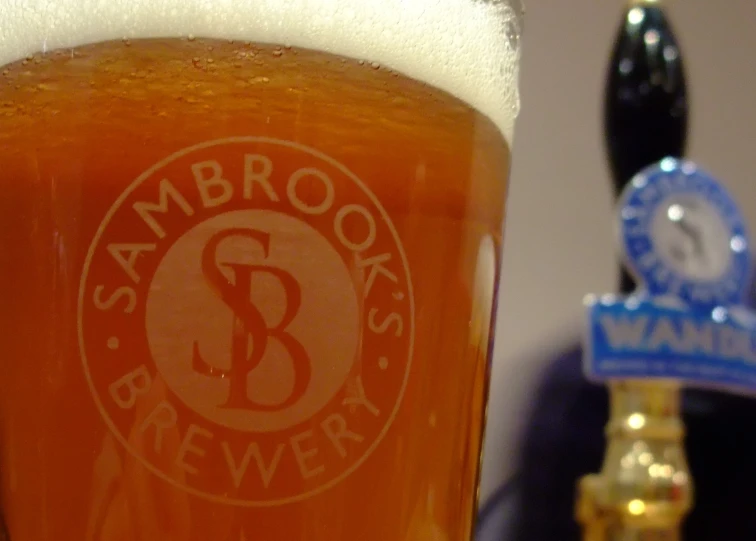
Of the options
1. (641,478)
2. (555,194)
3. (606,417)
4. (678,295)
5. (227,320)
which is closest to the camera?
(227,320)

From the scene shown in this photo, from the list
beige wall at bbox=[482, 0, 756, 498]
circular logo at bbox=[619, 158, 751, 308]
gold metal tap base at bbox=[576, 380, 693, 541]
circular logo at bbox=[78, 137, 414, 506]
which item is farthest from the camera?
beige wall at bbox=[482, 0, 756, 498]

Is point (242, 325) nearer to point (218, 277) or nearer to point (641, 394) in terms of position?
point (218, 277)

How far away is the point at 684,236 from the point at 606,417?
252mm

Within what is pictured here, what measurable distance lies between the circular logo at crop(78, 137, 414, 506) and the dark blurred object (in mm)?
609

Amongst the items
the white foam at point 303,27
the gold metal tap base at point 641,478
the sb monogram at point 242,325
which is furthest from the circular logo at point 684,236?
the sb monogram at point 242,325

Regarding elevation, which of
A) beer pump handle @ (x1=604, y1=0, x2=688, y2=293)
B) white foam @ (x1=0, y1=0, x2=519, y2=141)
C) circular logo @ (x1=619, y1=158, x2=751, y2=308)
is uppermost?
beer pump handle @ (x1=604, y1=0, x2=688, y2=293)

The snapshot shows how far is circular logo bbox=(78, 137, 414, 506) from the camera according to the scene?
0.30 m

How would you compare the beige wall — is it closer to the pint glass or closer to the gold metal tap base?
the gold metal tap base

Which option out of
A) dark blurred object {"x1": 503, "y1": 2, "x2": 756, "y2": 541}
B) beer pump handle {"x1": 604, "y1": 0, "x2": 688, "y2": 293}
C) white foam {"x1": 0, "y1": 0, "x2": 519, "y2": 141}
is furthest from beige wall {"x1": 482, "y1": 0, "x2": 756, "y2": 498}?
white foam {"x1": 0, "y1": 0, "x2": 519, "y2": 141}

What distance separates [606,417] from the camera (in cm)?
95

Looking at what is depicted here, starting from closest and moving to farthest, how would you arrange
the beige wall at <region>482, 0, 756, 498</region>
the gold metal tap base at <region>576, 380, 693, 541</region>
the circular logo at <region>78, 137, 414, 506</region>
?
the circular logo at <region>78, 137, 414, 506</region> → the gold metal tap base at <region>576, 380, 693, 541</region> → the beige wall at <region>482, 0, 756, 498</region>

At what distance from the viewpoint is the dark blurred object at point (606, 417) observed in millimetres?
834

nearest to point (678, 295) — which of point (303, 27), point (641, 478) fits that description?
point (641, 478)

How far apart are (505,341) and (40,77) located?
0.77 metres
